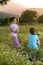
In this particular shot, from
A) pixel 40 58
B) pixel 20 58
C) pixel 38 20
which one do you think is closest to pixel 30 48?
pixel 40 58

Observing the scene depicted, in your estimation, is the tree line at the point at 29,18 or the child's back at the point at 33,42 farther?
the tree line at the point at 29,18

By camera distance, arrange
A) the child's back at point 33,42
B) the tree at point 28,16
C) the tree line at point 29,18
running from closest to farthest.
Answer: the child's back at point 33,42, the tree line at point 29,18, the tree at point 28,16

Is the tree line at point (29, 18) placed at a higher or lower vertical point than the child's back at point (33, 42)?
lower

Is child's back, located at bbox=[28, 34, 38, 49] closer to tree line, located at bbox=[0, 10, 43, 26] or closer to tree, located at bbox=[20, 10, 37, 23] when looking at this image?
tree line, located at bbox=[0, 10, 43, 26]

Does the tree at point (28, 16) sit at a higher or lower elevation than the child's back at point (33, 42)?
lower

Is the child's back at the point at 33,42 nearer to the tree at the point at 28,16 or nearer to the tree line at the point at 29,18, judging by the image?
the tree line at the point at 29,18

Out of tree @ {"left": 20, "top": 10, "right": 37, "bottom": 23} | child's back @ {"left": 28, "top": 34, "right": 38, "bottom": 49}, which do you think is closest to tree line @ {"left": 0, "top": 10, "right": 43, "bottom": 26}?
tree @ {"left": 20, "top": 10, "right": 37, "bottom": 23}

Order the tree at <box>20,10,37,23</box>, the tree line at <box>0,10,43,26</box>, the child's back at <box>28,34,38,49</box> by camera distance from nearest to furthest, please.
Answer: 1. the child's back at <box>28,34,38,49</box>
2. the tree line at <box>0,10,43,26</box>
3. the tree at <box>20,10,37,23</box>

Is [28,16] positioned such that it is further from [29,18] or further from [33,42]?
[33,42]

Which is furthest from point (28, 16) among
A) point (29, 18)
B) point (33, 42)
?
point (33, 42)

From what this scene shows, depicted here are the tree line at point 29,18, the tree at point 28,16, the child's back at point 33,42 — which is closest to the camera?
the child's back at point 33,42

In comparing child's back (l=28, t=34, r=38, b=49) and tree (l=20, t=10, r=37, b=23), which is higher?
child's back (l=28, t=34, r=38, b=49)

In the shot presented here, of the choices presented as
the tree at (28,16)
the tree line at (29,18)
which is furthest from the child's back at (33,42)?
the tree at (28,16)

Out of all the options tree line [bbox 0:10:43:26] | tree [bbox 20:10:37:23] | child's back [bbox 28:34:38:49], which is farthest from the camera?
tree [bbox 20:10:37:23]
